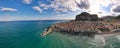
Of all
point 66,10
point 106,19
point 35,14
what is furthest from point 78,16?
point 35,14

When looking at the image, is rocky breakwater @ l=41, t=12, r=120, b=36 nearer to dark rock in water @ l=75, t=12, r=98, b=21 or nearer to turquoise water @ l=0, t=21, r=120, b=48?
dark rock in water @ l=75, t=12, r=98, b=21

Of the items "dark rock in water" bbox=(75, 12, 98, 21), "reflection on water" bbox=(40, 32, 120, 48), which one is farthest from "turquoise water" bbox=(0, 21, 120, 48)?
"dark rock in water" bbox=(75, 12, 98, 21)

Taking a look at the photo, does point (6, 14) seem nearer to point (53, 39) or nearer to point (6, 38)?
point (6, 38)

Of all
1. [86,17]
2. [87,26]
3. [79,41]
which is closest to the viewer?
[79,41]

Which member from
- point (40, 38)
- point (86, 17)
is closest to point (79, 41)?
point (40, 38)

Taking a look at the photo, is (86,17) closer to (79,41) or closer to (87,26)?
(87,26)

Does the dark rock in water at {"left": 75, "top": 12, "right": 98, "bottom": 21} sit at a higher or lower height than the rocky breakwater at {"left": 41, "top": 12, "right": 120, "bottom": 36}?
higher

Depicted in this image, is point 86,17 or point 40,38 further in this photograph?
point 86,17
